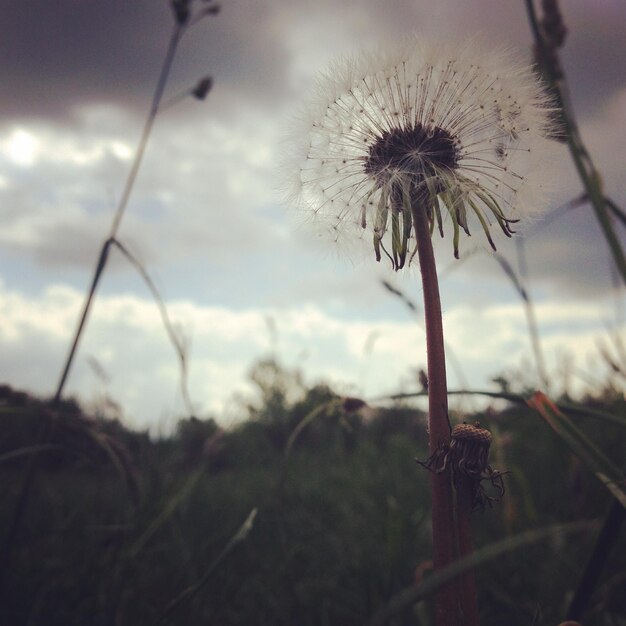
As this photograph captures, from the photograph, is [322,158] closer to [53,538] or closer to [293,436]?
[293,436]

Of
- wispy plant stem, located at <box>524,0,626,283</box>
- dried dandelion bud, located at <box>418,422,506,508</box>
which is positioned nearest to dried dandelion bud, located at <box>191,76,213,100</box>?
wispy plant stem, located at <box>524,0,626,283</box>

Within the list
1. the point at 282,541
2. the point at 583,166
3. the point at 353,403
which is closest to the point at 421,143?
the point at 583,166

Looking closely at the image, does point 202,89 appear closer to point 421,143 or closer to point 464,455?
point 421,143

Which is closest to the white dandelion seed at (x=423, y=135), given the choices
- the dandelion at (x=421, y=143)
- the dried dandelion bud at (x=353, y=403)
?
the dandelion at (x=421, y=143)

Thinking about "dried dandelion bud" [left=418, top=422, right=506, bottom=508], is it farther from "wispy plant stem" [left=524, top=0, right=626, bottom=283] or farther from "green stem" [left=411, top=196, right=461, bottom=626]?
"wispy plant stem" [left=524, top=0, right=626, bottom=283]

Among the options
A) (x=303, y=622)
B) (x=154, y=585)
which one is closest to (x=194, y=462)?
(x=154, y=585)

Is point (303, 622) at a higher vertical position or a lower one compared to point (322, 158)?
lower

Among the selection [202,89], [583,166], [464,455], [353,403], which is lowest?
[464,455]

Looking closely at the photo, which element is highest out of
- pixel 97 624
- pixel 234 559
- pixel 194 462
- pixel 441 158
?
pixel 441 158
